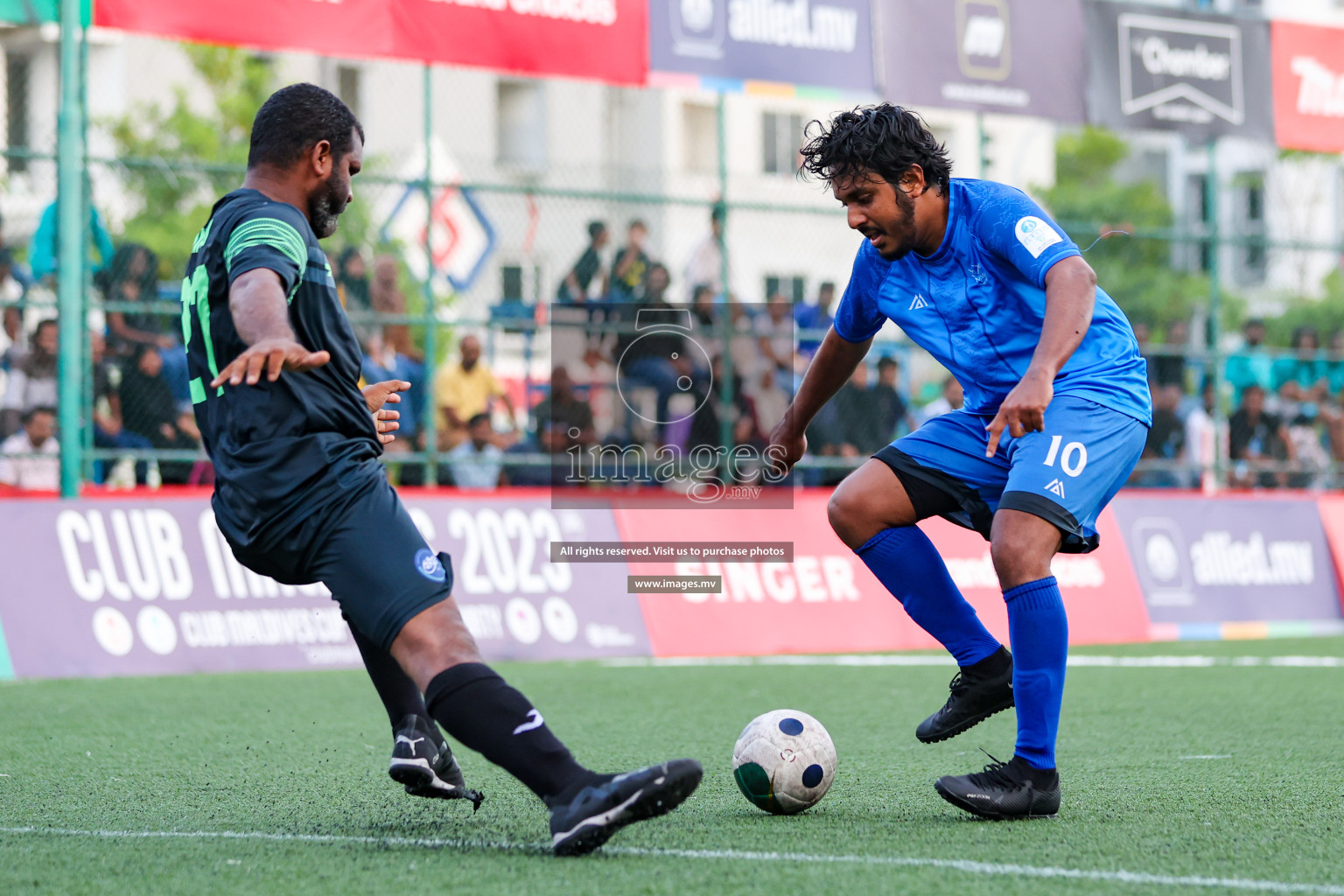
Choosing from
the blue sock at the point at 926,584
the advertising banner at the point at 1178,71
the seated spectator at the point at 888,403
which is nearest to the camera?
the blue sock at the point at 926,584

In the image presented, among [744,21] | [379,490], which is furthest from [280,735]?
[744,21]

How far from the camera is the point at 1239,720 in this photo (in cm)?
693

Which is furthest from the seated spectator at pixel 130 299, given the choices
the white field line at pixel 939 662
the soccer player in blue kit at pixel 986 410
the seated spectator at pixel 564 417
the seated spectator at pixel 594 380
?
the soccer player in blue kit at pixel 986 410

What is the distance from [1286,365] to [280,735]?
1092 centimetres

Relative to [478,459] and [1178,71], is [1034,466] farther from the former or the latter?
[1178,71]

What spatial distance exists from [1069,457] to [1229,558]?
898 cm

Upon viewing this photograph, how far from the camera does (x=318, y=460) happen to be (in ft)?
12.6

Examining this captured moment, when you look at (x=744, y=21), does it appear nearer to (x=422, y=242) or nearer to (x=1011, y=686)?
(x=422, y=242)

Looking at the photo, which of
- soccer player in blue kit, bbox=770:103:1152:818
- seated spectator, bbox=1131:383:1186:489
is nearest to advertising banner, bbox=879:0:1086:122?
seated spectator, bbox=1131:383:1186:489

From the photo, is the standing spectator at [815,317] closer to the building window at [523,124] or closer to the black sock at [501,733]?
the black sock at [501,733]

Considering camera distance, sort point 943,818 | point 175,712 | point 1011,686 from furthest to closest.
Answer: point 175,712
point 1011,686
point 943,818

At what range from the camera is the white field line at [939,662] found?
9.85m

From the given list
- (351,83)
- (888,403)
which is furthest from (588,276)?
(351,83)

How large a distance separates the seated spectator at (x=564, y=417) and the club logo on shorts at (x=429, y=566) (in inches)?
Result: 324
